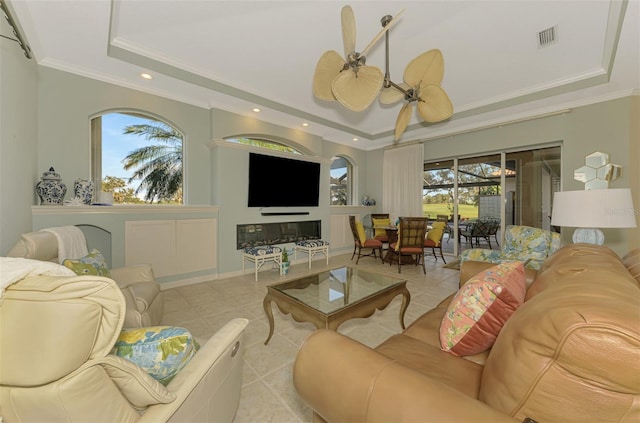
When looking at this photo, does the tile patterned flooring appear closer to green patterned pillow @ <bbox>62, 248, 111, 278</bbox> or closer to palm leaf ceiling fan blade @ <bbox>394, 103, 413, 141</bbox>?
green patterned pillow @ <bbox>62, 248, 111, 278</bbox>

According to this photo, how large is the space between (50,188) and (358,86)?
3466mm

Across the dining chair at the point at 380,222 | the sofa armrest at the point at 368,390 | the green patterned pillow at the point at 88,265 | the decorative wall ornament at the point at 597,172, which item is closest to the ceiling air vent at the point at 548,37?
the decorative wall ornament at the point at 597,172

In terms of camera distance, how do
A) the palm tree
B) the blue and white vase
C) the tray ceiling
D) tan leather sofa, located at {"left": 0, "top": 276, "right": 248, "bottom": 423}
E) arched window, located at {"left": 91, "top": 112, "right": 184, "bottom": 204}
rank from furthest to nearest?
1. the palm tree
2. arched window, located at {"left": 91, "top": 112, "right": 184, "bottom": 204}
3. the blue and white vase
4. the tray ceiling
5. tan leather sofa, located at {"left": 0, "top": 276, "right": 248, "bottom": 423}

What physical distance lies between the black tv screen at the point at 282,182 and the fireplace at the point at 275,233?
407 mm

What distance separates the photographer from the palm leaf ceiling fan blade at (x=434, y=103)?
2377 millimetres

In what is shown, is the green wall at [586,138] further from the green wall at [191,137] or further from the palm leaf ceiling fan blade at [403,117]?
the palm leaf ceiling fan blade at [403,117]

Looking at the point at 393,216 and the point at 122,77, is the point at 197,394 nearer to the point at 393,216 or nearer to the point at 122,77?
the point at 122,77

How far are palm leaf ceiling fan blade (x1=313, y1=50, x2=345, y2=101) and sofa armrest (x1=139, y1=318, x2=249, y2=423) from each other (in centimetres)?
200

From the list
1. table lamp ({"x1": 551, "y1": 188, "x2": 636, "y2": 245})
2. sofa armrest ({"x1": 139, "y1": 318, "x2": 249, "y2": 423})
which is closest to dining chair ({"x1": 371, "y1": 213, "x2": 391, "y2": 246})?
table lamp ({"x1": 551, "y1": 188, "x2": 636, "y2": 245})

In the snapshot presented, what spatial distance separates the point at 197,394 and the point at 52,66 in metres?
4.07

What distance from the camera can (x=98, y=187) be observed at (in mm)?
3369

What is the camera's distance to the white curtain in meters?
5.81

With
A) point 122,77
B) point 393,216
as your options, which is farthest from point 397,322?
point 122,77

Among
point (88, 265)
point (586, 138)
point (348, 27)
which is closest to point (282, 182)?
point (348, 27)
